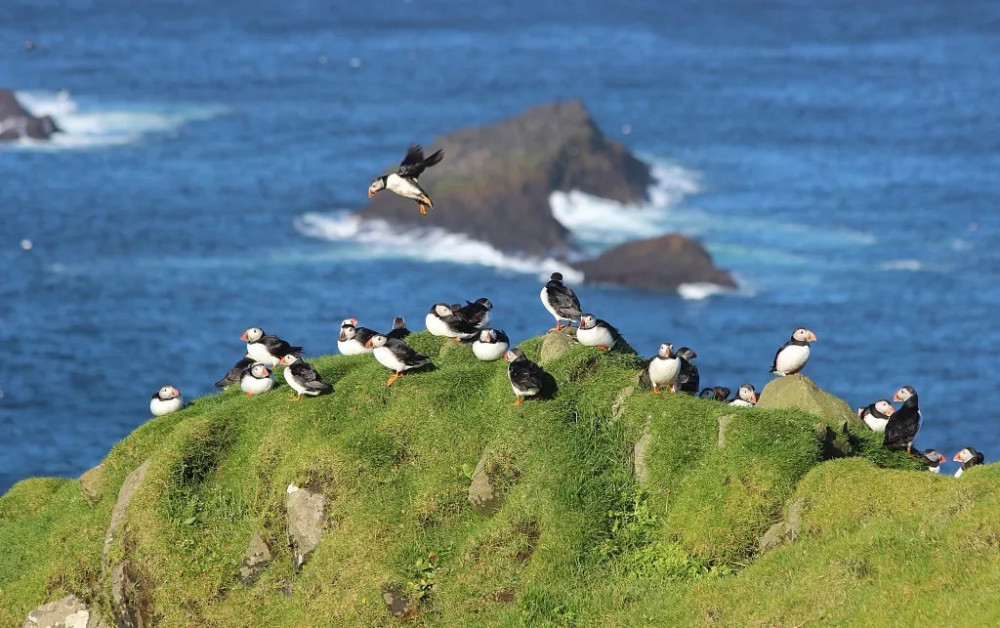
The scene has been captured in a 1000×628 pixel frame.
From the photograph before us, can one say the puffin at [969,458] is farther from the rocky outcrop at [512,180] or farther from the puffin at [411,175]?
the rocky outcrop at [512,180]

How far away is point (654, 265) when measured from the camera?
4850 inches

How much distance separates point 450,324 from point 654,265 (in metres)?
91.3

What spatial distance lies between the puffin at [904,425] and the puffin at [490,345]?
290 inches

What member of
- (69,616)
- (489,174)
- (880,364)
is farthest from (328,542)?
(489,174)

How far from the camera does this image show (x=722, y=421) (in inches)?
1118

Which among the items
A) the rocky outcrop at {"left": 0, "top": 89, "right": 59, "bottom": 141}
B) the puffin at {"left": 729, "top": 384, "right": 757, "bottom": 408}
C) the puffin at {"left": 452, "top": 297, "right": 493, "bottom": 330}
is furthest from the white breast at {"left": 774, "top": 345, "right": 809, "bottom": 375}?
the rocky outcrop at {"left": 0, "top": 89, "right": 59, "bottom": 141}

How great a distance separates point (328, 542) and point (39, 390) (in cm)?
7713

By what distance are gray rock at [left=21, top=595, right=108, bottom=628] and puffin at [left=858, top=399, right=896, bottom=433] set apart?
15.2m

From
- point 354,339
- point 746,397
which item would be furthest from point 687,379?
point 354,339

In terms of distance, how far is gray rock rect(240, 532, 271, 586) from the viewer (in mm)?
29641

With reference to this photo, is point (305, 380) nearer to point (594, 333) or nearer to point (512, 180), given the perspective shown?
point (594, 333)

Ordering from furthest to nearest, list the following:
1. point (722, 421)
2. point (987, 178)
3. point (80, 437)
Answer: point (987, 178)
point (80, 437)
point (722, 421)

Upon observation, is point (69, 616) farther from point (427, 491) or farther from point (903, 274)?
point (903, 274)

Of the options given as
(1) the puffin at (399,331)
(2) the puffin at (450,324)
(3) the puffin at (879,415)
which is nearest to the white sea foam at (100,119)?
(1) the puffin at (399,331)
